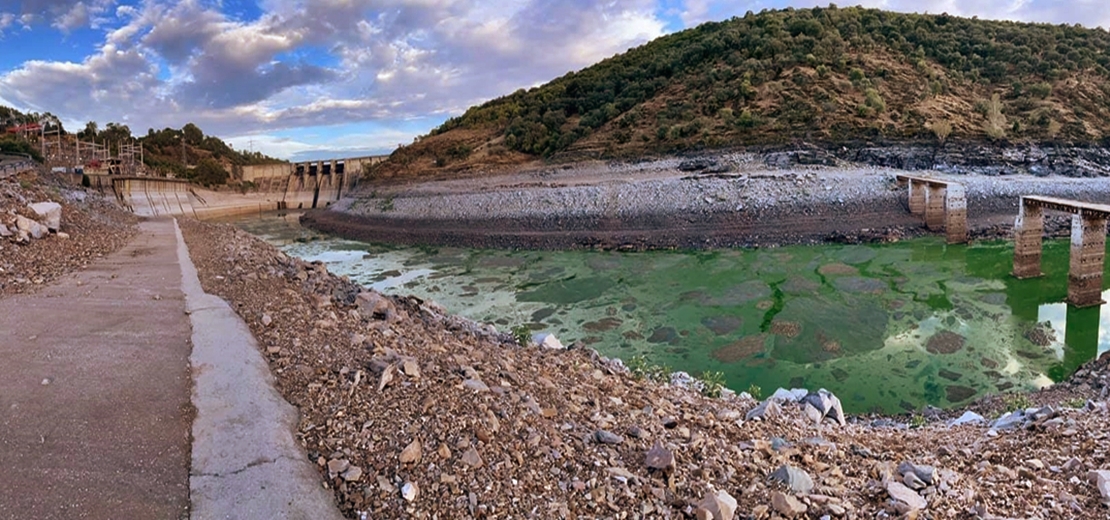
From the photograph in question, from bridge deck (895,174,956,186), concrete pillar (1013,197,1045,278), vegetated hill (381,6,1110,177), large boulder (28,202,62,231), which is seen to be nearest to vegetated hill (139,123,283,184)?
vegetated hill (381,6,1110,177)

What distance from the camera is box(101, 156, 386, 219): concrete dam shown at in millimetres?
44594

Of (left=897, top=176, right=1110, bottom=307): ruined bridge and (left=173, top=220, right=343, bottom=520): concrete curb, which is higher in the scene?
(left=897, top=176, right=1110, bottom=307): ruined bridge

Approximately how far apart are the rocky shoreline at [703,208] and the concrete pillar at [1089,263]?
8.21 meters

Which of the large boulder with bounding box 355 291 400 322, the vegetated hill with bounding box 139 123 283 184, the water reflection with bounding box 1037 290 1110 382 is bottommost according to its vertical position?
the water reflection with bounding box 1037 290 1110 382

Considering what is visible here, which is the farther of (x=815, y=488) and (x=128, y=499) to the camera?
(x=815, y=488)

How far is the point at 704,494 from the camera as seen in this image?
3.10 metres

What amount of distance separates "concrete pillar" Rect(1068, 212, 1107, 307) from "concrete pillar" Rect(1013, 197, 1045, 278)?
2.22 metres

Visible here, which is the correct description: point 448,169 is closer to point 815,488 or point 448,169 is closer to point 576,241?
point 576,241

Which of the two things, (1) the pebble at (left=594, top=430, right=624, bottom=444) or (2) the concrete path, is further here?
(1) the pebble at (left=594, top=430, right=624, bottom=444)

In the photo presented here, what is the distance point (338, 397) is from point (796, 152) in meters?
29.9

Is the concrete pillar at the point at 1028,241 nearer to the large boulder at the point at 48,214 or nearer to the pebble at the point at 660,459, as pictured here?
the pebble at the point at 660,459

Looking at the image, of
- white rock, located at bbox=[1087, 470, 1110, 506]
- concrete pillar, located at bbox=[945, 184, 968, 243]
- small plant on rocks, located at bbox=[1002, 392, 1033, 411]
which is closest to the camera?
white rock, located at bbox=[1087, 470, 1110, 506]

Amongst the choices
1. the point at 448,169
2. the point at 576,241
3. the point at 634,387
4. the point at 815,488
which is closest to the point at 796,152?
the point at 576,241

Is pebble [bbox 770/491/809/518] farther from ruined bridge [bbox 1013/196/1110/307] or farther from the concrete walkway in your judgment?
ruined bridge [bbox 1013/196/1110/307]
